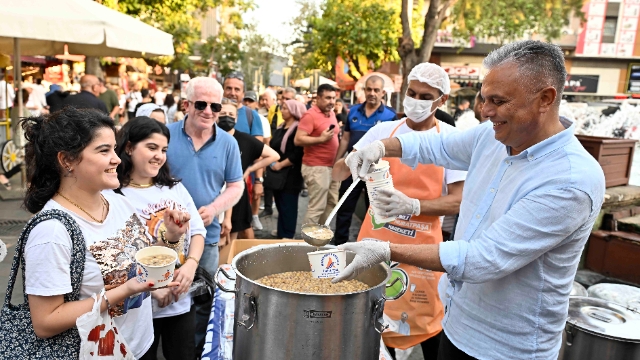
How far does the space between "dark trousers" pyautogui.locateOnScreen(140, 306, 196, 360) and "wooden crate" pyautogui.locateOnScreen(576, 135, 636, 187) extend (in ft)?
14.4

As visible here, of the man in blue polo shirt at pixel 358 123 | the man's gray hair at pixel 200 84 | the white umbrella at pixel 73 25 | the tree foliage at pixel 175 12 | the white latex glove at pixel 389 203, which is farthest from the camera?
the tree foliage at pixel 175 12

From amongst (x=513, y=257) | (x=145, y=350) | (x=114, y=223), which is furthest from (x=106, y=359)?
(x=513, y=257)

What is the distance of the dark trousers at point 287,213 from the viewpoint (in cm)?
566

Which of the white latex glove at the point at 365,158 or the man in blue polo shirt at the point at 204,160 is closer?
the white latex glove at the point at 365,158

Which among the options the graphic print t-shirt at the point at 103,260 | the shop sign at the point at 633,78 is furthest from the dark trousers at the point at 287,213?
the shop sign at the point at 633,78

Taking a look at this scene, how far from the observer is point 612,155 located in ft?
16.6

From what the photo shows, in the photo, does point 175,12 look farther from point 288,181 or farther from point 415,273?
point 415,273

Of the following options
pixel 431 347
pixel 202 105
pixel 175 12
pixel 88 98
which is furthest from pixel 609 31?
pixel 202 105

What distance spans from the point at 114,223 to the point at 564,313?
181 cm

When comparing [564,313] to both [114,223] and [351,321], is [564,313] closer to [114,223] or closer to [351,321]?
[351,321]

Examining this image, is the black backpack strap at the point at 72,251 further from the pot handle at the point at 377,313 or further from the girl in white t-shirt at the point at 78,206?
the pot handle at the point at 377,313

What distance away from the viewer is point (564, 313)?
167 centimetres

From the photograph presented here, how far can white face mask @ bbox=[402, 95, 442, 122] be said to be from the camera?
286cm

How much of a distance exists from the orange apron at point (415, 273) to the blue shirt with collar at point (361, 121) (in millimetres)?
2682
